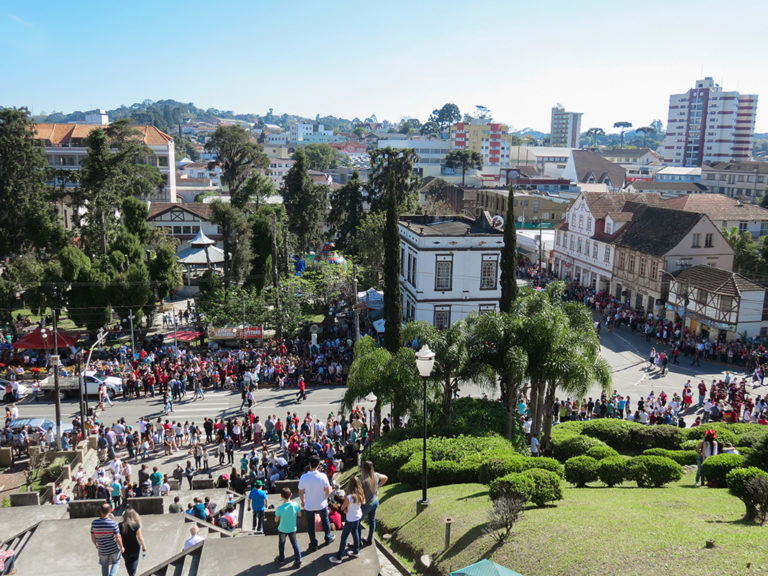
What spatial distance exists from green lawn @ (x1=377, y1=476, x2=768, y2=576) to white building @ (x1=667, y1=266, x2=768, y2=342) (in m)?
26.2

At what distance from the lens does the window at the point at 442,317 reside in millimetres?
38344

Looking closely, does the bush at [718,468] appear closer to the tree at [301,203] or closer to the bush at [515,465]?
the bush at [515,465]

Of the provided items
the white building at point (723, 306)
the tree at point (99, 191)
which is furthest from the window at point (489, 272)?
the tree at point (99, 191)

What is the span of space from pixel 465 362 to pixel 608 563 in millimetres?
11133

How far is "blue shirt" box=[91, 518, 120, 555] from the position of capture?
10.9 meters

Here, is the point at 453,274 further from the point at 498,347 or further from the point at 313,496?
the point at 313,496

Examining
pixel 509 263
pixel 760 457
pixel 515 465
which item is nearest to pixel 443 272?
pixel 509 263

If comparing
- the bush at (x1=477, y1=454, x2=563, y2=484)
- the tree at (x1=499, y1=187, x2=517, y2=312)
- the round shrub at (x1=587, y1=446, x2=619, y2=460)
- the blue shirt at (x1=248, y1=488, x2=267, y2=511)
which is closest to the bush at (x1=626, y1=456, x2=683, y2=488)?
the round shrub at (x1=587, y1=446, x2=619, y2=460)

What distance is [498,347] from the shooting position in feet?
69.5

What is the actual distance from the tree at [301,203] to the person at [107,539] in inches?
2018

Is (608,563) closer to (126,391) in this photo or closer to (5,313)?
(126,391)

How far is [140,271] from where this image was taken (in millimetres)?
38031

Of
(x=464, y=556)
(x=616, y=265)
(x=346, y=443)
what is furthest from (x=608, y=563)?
(x=616, y=265)

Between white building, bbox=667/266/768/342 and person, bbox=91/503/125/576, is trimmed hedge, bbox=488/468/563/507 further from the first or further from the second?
white building, bbox=667/266/768/342
